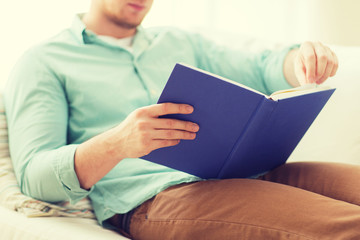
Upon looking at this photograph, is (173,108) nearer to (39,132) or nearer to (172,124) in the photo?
(172,124)

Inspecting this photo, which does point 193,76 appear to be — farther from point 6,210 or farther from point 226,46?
point 226,46

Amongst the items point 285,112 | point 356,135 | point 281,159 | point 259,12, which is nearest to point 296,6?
point 259,12

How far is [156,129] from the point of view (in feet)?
2.53

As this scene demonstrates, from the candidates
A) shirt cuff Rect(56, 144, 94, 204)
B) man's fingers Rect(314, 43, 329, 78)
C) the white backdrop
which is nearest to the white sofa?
shirt cuff Rect(56, 144, 94, 204)

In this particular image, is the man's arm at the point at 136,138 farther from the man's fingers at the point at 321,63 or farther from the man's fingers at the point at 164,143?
the man's fingers at the point at 321,63

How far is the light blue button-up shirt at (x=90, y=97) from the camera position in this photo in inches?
36.8

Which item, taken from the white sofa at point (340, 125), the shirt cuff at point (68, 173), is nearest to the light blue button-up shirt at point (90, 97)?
the shirt cuff at point (68, 173)

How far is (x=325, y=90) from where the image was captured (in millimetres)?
903

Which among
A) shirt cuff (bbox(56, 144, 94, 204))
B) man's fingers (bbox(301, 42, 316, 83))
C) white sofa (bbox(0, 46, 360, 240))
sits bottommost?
shirt cuff (bbox(56, 144, 94, 204))

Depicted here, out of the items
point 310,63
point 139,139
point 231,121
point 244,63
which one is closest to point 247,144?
point 231,121

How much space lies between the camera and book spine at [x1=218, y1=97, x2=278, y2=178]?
75cm

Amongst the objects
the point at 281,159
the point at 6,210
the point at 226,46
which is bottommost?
the point at 6,210

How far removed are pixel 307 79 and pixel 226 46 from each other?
0.50 m

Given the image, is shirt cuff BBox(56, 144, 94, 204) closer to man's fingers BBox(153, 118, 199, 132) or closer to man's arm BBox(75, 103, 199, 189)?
man's arm BBox(75, 103, 199, 189)
